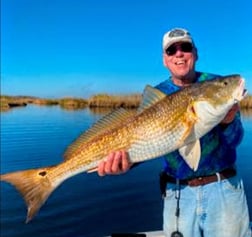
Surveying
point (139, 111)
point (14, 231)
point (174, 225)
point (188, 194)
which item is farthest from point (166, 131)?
point (14, 231)

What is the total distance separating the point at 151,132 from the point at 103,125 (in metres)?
0.47

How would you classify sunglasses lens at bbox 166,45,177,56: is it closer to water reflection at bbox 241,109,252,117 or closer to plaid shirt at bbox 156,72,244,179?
plaid shirt at bbox 156,72,244,179

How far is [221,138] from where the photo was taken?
3.90 metres

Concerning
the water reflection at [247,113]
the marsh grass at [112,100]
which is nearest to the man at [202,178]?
the marsh grass at [112,100]

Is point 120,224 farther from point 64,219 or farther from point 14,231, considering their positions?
point 14,231

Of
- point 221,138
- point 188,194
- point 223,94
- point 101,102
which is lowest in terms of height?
point 188,194

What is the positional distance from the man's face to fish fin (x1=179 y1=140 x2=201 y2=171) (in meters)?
0.68

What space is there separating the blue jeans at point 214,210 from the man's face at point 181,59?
3.13 ft

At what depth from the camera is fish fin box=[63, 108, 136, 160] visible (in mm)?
4016

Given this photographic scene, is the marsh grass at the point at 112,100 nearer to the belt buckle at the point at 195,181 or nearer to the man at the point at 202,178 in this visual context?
the man at the point at 202,178

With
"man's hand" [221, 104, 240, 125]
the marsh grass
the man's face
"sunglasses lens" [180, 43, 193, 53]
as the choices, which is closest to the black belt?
"man's hand" [221, 104, 240, 125]

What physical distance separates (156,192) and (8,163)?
7.04 meters

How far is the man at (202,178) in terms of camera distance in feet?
12.8

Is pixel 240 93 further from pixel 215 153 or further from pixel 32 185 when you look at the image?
pixel 32 185
